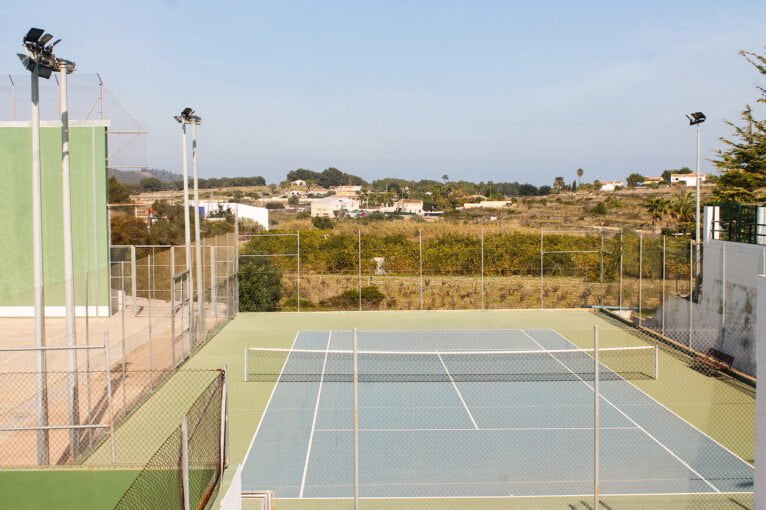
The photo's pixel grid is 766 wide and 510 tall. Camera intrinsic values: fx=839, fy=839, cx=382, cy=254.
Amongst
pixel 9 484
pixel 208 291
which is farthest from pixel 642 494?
pixel 208 291

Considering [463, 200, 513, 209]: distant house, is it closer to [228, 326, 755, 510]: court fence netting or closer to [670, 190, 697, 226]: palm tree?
[670, 190, 697, 226]: palm tree

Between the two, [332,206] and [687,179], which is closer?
[687,179]

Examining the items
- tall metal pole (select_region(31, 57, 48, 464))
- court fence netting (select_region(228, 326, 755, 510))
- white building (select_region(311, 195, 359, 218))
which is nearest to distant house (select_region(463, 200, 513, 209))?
white building (select_region(311, 195, 359, 218))

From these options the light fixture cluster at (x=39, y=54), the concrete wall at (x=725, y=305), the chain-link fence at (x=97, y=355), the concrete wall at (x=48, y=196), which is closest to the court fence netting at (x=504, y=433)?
the concrete wall at (x=725, y=305)

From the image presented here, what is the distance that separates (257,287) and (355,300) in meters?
3.39

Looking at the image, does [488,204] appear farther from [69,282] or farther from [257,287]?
[69,282]

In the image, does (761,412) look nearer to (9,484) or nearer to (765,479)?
(765,479)

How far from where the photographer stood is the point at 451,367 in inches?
685

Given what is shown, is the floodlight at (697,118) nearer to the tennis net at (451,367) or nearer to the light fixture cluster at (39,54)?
the tennis net at (451,367)

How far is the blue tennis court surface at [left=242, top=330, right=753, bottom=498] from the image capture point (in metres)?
10.5

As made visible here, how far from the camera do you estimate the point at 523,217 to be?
61.8m

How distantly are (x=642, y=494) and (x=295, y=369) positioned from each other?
907 cm

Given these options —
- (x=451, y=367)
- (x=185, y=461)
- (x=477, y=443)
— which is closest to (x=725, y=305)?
(x=451, y=367)

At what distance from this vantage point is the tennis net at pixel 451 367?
16386 millimetres
